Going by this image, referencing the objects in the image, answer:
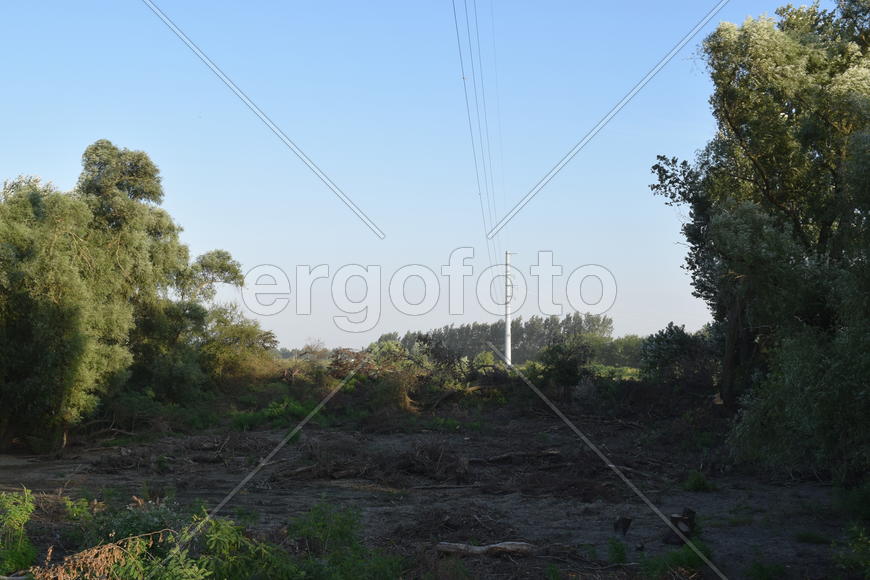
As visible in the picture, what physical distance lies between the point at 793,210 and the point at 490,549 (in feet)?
Answer: 30.4

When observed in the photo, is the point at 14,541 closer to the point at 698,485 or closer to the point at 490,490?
the point at 490,490

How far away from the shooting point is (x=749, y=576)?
826 cm

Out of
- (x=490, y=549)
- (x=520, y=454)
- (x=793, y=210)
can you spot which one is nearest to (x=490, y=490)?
(x=520, y=454)

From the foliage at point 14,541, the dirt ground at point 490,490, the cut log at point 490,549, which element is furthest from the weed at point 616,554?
the foliage at point 14,541

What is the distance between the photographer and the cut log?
888 centimetres

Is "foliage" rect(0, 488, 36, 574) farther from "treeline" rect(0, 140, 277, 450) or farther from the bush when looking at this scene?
"treeline" rect(0, 140, 277, 450)

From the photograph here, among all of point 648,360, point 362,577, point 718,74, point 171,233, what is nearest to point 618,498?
point 362,577

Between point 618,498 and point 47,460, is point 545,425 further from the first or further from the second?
point 47,460

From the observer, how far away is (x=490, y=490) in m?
13.4

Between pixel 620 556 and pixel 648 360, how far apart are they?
53.8 feet

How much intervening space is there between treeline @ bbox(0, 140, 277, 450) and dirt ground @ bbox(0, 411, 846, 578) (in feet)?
5.12

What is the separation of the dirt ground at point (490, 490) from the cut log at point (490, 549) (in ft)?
0.37

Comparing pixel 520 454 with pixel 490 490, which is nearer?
pixel 490 490

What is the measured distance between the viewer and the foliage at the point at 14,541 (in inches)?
292
